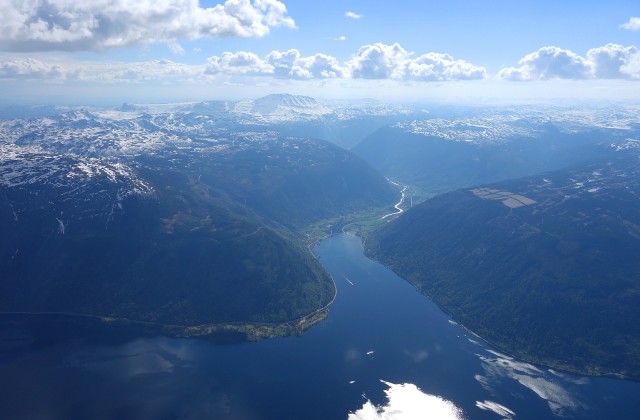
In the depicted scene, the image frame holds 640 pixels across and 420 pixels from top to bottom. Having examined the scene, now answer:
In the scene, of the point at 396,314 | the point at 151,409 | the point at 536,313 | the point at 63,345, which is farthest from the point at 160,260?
the point at 536,313

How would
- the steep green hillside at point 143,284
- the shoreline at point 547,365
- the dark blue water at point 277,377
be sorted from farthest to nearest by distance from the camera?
the steep green hillside at point 143,284
the shoreline at point 547,365
the dark blue water at point 277,377

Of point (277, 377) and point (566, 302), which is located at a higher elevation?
point (566, 302)

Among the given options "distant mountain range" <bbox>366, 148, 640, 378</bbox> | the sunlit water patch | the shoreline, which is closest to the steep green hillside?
the sunlit water patch

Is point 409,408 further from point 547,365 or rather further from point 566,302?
point 566,302

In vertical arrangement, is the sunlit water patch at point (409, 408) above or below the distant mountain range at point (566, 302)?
below

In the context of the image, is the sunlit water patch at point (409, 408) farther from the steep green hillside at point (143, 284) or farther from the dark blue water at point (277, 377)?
the steep green hillside at point (143, 284)

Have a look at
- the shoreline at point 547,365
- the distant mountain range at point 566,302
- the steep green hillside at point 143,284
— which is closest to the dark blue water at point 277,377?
the shoreline at point 547,365

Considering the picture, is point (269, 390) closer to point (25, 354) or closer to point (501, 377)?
point (501, 377)

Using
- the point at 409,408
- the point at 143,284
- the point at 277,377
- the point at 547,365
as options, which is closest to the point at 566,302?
the point at 547,365
